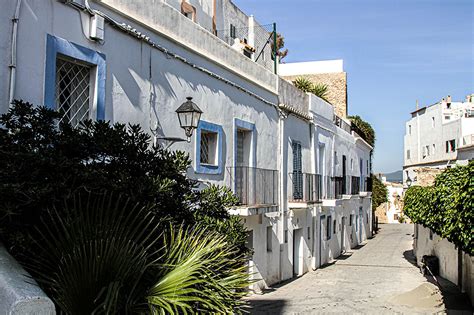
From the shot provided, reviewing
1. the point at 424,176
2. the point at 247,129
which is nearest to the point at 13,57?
the point at 247,129

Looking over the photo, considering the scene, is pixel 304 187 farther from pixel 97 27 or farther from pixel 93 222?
pixel 93 222

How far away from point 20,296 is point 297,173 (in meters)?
14.5

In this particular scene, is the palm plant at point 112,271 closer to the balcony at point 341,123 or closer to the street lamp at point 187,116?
the street lamp at point 187,116

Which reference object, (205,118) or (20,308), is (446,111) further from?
(20,308)

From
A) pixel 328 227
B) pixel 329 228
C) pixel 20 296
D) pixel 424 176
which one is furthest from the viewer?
pixel 424 176

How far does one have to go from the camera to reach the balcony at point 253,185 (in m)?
12.6

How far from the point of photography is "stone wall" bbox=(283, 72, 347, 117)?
33094 mm

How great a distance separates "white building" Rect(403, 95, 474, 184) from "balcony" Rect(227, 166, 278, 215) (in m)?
26.6

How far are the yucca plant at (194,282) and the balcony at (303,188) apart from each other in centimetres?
1197

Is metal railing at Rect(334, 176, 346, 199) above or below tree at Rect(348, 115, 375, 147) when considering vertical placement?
below

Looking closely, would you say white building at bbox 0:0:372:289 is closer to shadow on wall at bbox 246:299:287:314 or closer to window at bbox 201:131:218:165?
window at bbox 201:131:218:165

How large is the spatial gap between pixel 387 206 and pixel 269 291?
42.0 meters

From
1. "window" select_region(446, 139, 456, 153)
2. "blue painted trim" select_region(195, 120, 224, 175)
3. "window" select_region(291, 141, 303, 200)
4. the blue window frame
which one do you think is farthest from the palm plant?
"window" select_region(446, 139, 456, 153)

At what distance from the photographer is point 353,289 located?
1596 cm
